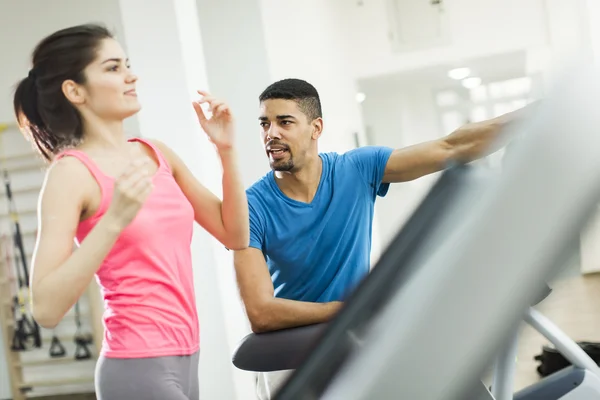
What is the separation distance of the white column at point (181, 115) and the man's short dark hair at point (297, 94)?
1.03m

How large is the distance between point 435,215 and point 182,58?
2.99 meters

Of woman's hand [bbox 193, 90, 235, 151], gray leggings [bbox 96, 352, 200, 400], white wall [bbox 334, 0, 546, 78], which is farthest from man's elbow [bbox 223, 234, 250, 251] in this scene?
white wall [bbox 334, 0, 546, 78]

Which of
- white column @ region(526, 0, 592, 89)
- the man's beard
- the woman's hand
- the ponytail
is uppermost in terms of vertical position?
white column @ region(526, 0, 592, 89)

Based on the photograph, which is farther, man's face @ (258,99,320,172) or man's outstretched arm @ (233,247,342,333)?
man's face @ (258,99,320,172)

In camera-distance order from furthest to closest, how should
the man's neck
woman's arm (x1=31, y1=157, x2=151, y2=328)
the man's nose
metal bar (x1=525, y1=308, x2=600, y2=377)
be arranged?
1. the man's nose
2. the man's neck
3. metal bar (x1=525, y1=308, x2=600, y2=377)
4. woman's arm (x1=31, y1=157, x2=151, y2=328)

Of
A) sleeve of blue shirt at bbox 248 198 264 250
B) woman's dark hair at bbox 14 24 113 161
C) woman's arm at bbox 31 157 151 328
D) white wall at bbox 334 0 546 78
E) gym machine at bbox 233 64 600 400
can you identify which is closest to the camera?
gym machine at bbox 233 64 600 400

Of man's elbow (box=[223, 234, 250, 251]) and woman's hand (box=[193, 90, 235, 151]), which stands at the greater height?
woman's hand (box=[193, 90, 235, 151])

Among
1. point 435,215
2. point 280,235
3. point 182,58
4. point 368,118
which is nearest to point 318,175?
point 280,235

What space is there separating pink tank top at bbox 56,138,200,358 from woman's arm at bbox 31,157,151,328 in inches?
3.3

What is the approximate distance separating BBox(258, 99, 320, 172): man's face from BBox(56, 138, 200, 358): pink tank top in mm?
874

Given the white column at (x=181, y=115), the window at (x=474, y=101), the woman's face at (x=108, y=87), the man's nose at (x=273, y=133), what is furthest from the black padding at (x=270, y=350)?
the window at (x=474, y=101)

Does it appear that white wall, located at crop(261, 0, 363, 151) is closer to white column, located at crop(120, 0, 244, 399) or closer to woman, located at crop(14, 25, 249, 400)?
white column, located at crop(120, 0, 244, 399)

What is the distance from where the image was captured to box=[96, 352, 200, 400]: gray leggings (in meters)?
1.18

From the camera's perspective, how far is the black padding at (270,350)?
1.30 meters
